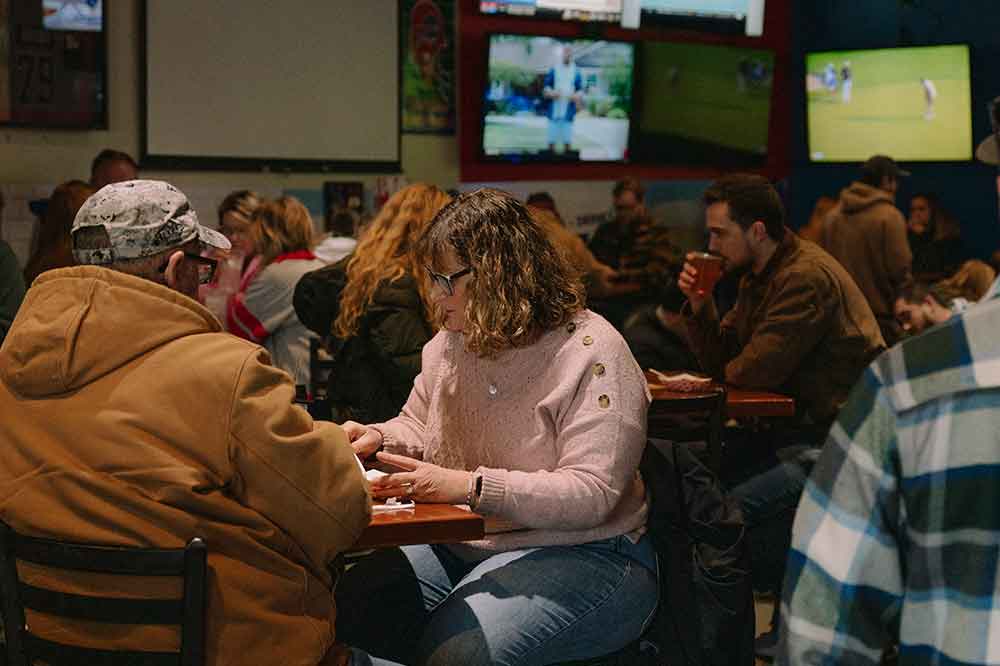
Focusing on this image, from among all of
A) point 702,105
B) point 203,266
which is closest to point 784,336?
point 203,266

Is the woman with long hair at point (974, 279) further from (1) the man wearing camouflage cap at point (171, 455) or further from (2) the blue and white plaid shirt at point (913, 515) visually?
(2) the blue and white plaid shirt at point (913, 515)

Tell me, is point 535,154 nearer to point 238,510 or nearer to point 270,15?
point 270,15

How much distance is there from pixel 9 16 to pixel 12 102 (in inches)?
17.6

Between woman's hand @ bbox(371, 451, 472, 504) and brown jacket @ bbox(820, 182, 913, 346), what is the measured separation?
6135 mm

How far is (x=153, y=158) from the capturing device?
24.2 feet

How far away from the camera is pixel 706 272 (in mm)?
4523

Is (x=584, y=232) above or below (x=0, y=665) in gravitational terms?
above

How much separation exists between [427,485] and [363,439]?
0.35 meters

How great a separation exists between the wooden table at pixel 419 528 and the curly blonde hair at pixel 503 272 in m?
0.44

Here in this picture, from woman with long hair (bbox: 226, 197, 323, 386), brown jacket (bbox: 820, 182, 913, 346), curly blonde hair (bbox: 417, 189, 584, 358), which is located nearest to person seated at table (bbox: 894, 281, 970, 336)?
brown jacket (bbox: 820, 182, 913, 346)

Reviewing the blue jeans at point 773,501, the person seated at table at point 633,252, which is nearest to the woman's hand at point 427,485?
the blue jeans at point 773,501

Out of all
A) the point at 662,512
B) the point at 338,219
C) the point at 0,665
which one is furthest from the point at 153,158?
the point at 662,512

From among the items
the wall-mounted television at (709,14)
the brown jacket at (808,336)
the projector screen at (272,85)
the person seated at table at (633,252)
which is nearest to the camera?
the brown jacket at (808,336)

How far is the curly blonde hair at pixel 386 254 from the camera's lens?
13.6ft
